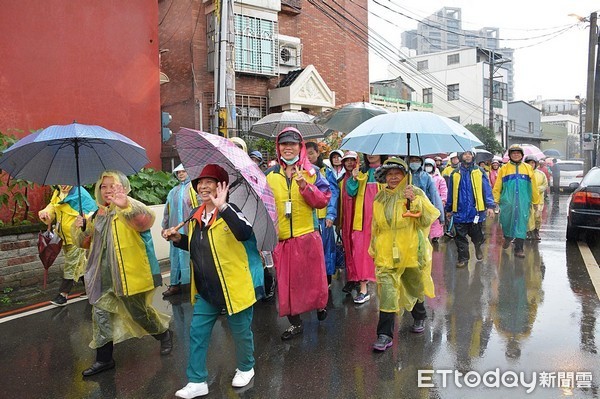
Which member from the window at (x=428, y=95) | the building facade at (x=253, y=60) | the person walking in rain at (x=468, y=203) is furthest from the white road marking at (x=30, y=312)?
the window at (x=428, y=95)

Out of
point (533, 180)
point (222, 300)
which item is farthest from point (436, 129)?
point (533, 180)

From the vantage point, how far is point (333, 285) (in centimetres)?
703

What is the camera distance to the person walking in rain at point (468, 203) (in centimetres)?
840

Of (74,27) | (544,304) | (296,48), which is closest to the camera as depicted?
(544,304)

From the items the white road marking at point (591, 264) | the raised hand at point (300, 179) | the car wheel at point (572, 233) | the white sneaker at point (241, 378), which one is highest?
the raised hand at point (300, 179)

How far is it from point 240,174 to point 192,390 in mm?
1636

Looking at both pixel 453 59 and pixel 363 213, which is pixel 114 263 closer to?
pixel 363 213

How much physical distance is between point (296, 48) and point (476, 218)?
1276 centimetres

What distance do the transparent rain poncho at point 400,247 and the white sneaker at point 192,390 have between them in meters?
1.74

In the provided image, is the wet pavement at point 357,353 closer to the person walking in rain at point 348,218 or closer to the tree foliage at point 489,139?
the person walking in rain at point 348,218

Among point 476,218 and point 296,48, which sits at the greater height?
point 296,48

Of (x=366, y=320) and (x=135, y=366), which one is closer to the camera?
(x=135, y=366)

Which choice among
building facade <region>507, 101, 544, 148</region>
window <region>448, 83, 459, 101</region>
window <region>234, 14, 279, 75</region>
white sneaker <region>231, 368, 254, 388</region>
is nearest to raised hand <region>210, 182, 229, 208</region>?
white sneaker <region>231, 368, 254, 388</region>

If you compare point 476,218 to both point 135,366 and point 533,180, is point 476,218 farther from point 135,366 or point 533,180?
point 135,366
